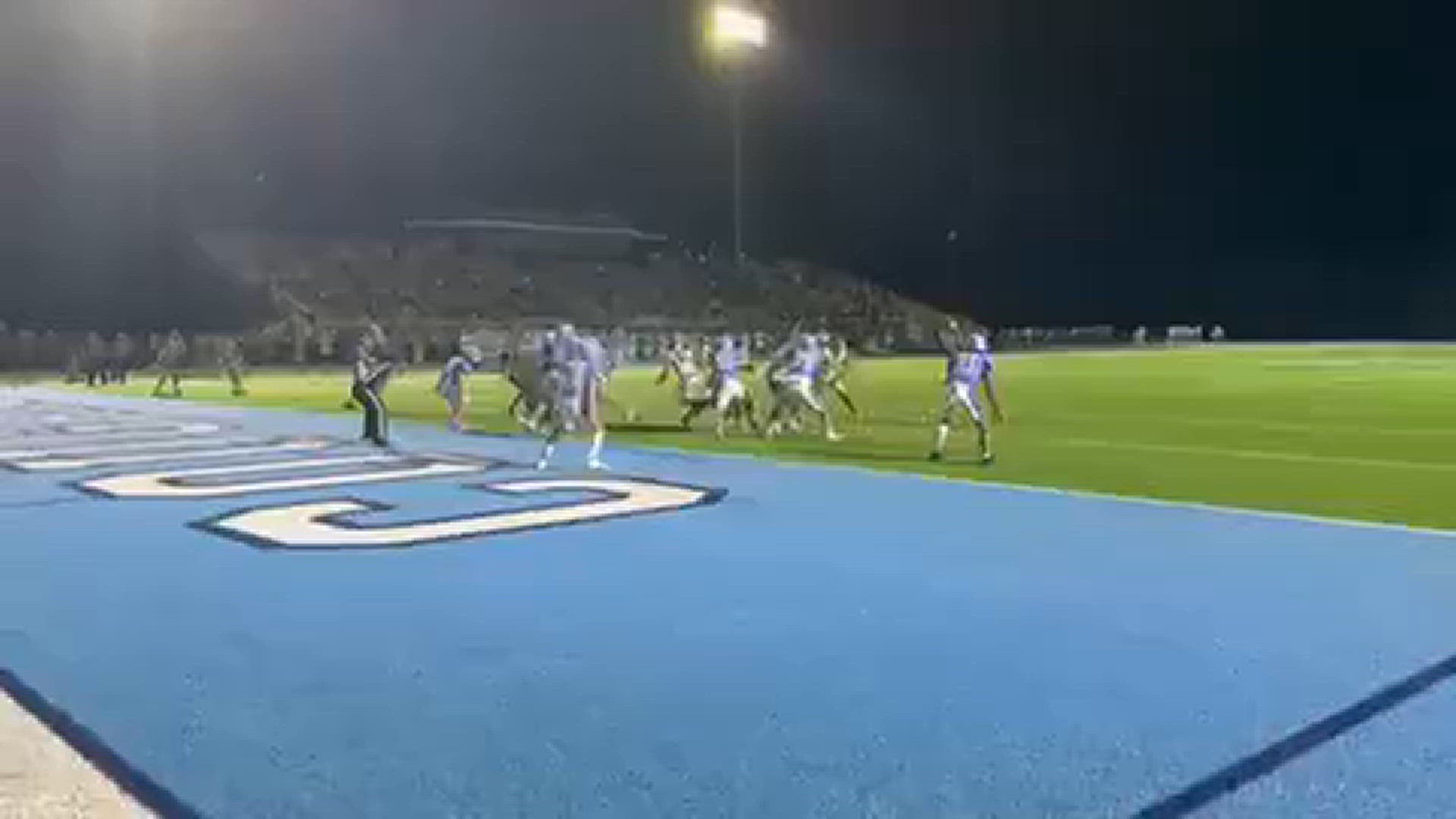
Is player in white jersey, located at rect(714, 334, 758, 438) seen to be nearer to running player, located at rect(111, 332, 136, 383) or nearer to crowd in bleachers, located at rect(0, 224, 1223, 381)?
running player, located at rect(111, 332, 136, 383)

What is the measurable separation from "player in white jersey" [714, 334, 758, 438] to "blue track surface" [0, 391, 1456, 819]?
7356 mm

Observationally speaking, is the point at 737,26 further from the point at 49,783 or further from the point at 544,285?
the point at 49,783

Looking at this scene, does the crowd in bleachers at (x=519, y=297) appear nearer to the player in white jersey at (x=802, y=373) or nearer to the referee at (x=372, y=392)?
the referee at (x=372, y=392)

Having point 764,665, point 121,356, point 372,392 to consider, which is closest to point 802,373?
point 372,392

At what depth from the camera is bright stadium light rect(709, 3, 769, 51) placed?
136ft

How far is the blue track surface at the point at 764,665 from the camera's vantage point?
3.98m

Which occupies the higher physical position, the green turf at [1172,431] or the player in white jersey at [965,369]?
the player in white jersey at [965,369]

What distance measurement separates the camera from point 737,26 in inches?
1638

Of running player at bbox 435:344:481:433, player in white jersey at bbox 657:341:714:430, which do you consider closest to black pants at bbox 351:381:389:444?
running player at bbox 435:344:481:433

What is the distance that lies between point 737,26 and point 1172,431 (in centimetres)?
2717

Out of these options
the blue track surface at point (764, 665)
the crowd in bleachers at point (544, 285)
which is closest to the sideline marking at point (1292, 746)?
the blue track surface at point (764, 665)

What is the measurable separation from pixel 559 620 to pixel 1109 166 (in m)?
62.5

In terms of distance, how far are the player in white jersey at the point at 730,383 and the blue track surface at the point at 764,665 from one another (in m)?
7.36

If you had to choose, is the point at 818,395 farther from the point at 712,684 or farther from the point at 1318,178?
the point at 1318,178
